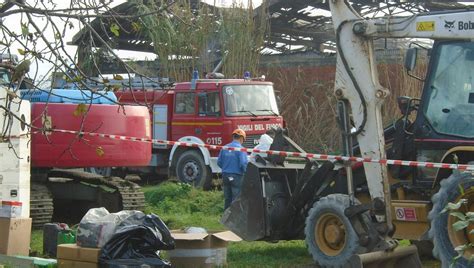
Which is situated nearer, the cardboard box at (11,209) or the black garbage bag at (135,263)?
the black garbage bag at (135,263)

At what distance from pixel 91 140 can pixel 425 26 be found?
5.37m

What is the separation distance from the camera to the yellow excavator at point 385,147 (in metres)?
9.23

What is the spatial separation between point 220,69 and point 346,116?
1452cm

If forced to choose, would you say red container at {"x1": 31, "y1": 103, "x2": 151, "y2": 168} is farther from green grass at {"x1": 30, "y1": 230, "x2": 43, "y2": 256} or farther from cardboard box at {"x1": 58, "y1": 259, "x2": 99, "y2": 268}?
cardboard box at {"x1": 58, "y1": 259, "x2": 99, "y2": 268}

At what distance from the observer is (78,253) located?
8.30 m

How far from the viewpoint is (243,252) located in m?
11.1

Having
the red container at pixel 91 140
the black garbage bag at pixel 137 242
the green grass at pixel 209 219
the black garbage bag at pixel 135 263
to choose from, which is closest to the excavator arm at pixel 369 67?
the green grass at pixel 209 219

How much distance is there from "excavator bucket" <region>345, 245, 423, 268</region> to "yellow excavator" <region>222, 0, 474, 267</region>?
0.03ft

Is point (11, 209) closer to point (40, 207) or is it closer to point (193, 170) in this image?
point (40, 207)

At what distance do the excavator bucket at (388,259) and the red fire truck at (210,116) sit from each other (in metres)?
10.3

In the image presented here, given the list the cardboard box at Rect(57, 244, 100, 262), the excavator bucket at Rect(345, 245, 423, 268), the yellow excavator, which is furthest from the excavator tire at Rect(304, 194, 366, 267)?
the cardboard box at Rect(57, 244, 100, 262)

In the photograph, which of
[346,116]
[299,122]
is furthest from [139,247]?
[299,122]

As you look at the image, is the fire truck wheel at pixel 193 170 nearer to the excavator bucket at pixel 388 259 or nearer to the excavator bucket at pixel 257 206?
the excavator bucket at pixel 257 206

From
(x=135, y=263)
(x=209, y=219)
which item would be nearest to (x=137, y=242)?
(x=135, y=263)
